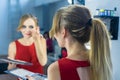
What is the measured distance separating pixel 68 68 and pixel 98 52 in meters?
0.15

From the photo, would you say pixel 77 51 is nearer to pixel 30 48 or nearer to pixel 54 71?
pixel 54 71

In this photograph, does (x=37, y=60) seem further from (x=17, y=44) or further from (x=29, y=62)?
(x=17, y=44)

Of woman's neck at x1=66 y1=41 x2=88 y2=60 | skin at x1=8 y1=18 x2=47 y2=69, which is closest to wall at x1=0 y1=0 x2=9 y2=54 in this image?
skin at x1=8 y1=18 x2=47 y2=69

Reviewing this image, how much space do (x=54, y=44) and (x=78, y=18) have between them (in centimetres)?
246

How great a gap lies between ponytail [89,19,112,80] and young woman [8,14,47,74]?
1.07 meters

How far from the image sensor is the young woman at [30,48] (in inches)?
74.7

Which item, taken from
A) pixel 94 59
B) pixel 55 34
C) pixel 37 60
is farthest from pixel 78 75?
pixel 37 60

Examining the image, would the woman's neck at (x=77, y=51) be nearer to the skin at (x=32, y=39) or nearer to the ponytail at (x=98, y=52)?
the ponytail at (x=98, y=52)

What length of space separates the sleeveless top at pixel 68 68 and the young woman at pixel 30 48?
42.2 inches

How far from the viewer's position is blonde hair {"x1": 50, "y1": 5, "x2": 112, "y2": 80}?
87 cm

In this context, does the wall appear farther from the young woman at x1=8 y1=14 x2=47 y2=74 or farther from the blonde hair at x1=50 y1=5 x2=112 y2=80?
the blonde hair at x1=50 y1=5 x2=112 y2=80

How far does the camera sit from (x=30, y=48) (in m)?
1.93

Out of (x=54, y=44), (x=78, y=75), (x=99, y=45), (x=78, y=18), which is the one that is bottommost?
(x=54, y=44)

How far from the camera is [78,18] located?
0.86m
